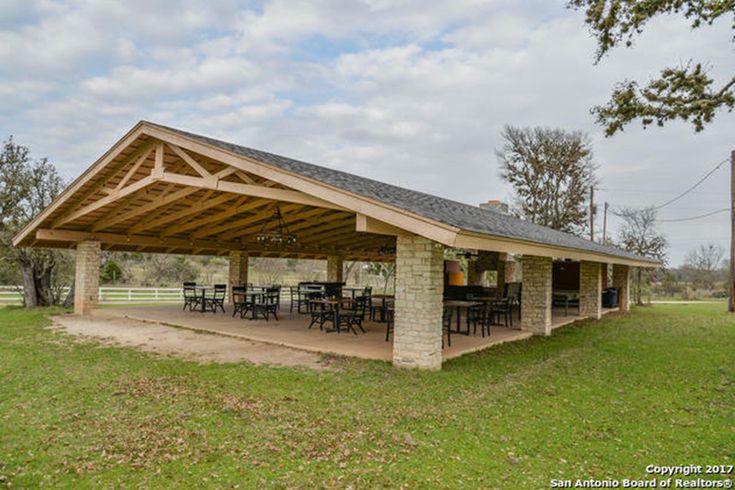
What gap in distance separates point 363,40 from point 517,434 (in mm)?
10237

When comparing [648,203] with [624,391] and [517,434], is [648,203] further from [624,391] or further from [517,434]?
[517,434]

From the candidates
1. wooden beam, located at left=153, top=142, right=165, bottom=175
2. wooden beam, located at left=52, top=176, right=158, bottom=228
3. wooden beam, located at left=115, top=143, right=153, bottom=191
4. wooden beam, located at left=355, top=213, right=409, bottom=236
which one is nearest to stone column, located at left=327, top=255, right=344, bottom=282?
wooden beam, located at left=52, top=176, right=158, bottom=228

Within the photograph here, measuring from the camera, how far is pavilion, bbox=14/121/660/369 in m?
6.23

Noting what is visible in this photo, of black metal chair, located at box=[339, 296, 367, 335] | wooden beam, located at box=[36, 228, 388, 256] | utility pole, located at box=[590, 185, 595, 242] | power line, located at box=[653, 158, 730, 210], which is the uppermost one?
power line, located at box=[653, 158, 730, 210]

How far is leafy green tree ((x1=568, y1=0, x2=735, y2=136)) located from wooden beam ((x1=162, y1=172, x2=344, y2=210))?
524 centimetres

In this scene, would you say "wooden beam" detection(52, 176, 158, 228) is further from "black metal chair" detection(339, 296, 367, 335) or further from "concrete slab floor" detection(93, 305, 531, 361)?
"black metal chair" detection(339, 296, 367, 335)

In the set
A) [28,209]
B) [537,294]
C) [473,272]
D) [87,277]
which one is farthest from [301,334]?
[28,209]

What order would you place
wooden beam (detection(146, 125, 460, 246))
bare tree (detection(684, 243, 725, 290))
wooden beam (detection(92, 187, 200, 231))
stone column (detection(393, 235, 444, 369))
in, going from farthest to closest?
bare tree (detection(684, 243, 725, 290)), wooden beam (detection(92, 187, 200, 231)), stone column (detection(393, 235, 444, 369)), wooden beam (detection(146, 125, 460, 246))

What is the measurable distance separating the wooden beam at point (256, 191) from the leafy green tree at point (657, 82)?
524cm

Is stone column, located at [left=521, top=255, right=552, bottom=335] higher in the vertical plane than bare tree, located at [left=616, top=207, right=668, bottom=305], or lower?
lower

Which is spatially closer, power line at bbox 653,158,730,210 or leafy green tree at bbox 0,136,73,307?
leafy green tree at bbox 0,136,73,307

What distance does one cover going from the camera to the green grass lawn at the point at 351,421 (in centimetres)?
318

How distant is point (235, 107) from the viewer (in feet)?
52.6

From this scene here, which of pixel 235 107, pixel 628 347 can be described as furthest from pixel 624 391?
pixel 235 107
